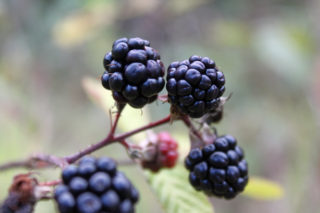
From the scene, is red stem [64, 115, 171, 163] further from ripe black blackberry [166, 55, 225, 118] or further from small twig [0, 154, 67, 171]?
ripe black blackberry [166, 55, 225, 118]

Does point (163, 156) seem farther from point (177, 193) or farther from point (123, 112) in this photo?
point (123, 112)

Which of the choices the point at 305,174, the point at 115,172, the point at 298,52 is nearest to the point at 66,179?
the point at 115,172

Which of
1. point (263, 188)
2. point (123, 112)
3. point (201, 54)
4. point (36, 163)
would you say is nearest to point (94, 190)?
point (36, 163)

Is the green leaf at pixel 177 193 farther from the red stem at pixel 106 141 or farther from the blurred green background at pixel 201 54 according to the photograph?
the blurred green background at pixel 201 54

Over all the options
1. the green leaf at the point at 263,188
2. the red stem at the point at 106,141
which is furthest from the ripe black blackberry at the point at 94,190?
the green leaf at the point at 263,188

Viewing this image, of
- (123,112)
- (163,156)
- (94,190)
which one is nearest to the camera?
(94,190)

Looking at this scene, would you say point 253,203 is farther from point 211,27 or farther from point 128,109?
point 128,109
